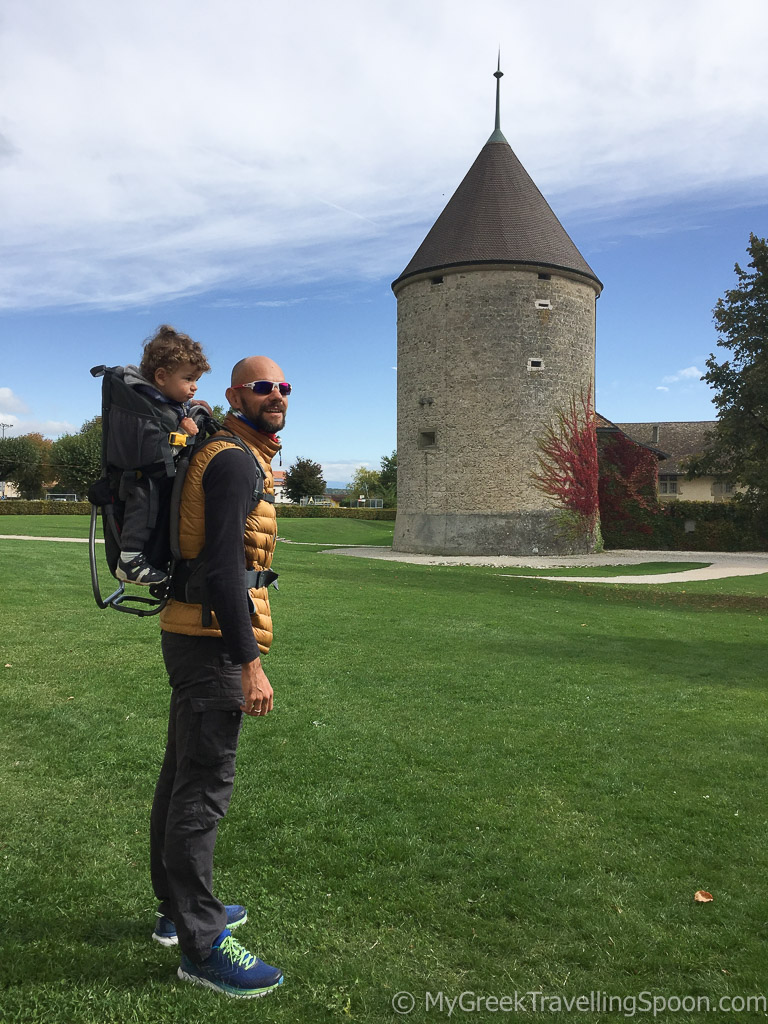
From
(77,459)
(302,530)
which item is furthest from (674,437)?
(77,459)

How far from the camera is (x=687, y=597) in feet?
57.2

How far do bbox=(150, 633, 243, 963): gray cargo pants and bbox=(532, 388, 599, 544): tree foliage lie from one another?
26.7m

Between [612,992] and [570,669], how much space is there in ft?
19.0

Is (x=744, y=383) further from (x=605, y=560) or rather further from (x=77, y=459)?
(x=77, y=459)

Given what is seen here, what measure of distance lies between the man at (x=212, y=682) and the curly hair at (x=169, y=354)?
211mm

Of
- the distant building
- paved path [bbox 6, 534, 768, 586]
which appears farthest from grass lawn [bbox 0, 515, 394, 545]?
the distant building

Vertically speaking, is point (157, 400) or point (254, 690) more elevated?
point (157, 400)

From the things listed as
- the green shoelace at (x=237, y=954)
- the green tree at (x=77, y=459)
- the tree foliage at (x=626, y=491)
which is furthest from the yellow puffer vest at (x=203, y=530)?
the green tree at (x=77, y=459)

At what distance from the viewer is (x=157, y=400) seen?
3012mm

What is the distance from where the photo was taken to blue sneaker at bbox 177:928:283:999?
2.90 m

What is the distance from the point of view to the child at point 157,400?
2.97 metres

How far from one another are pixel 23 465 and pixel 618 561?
65458mm

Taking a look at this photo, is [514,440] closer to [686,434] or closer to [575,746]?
[575,746]

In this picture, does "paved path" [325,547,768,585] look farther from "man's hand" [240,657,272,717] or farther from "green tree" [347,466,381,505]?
"green tree" [347,466,381,505]
